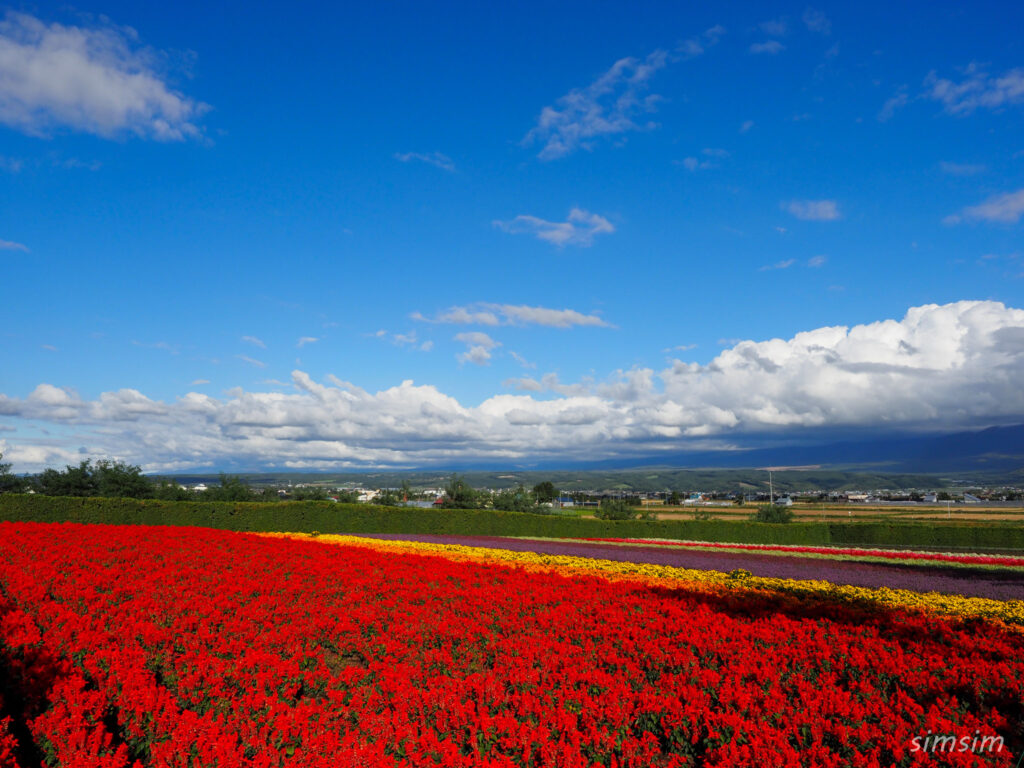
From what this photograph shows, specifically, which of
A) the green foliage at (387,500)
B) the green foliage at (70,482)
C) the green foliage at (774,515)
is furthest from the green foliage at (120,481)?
the green foliage at (774,515)

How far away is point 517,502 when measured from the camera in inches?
2327

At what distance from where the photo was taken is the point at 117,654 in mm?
6203

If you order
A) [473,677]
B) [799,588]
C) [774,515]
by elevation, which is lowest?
[774,515]

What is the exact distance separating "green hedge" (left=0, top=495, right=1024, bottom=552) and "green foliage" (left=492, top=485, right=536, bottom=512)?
49.0 feet

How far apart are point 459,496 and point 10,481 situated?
3668 centimetres

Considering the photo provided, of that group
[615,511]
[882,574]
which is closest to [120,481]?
[615,511]

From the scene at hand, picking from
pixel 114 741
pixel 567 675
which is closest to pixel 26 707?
pixel 114 741

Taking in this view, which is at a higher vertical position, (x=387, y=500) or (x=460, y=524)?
(x=460, y=524)

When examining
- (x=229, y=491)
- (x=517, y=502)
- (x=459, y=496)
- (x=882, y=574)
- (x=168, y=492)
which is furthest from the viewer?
(x=517, y=502)

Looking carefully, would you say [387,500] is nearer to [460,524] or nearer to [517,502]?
[517,502]

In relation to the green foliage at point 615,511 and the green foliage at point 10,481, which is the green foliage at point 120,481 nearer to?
the green foliage at point 10,481

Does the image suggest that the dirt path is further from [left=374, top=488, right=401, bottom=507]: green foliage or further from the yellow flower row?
[left=374, top=488, right=401, bottom=507]: green foliage

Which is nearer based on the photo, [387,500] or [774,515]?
[774,515]

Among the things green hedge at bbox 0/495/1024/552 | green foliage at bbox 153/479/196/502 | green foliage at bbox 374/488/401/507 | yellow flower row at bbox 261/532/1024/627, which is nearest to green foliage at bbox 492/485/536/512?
green foliage at bbox 374/488/401/507
